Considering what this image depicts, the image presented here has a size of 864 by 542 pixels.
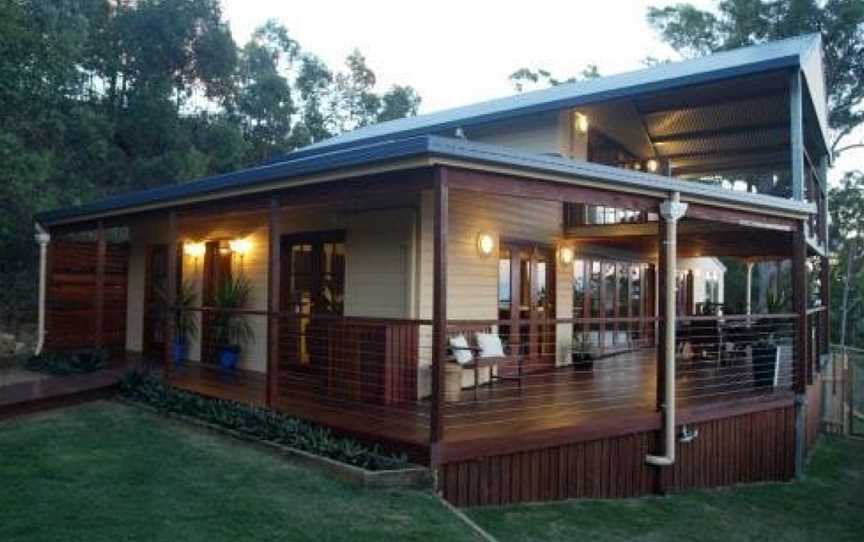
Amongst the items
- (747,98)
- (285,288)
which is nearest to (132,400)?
(285,288)

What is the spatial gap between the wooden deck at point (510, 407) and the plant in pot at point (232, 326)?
1.48 feet

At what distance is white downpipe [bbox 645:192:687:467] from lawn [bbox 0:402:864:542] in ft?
1.50

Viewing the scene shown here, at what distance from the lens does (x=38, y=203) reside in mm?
15695

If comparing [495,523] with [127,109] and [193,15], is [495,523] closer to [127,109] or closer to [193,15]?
[127,109]

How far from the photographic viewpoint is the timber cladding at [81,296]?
12109mm

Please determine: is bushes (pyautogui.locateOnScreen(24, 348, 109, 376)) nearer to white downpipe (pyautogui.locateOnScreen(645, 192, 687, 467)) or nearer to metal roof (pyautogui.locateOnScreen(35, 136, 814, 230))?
metal roof (pyautogui.locateOnScreen(35, 136, 814, 230))

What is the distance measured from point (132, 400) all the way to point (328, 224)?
340 cm

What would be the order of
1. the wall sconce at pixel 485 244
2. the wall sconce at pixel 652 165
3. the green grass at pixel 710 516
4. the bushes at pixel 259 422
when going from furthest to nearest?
the wall sconce at pixel 652 165 < the wall sconce at pixel 485 244 < the bushes at pixel 259 422 < the green grass at pixel 710 516

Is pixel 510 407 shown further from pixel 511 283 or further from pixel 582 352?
pixel 582 352

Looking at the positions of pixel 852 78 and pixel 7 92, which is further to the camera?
pixel 852 78

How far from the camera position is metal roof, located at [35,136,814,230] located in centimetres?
570

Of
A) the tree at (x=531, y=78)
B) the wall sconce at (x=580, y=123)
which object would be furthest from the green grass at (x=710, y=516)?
the tree at (x=531, y=78)

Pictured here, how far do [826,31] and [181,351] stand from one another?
2322 cm

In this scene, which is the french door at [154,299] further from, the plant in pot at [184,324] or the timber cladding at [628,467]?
the timber cladding at [628,467]
